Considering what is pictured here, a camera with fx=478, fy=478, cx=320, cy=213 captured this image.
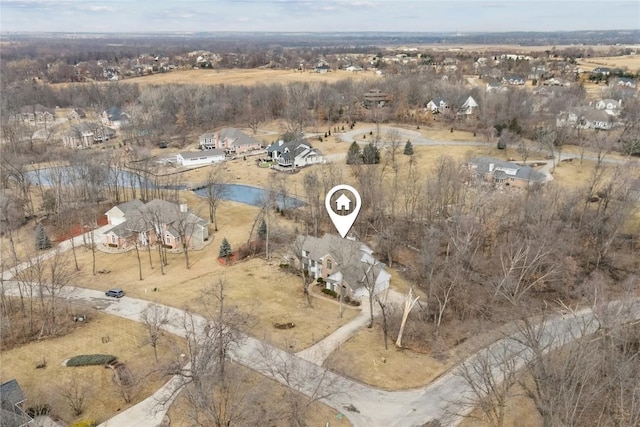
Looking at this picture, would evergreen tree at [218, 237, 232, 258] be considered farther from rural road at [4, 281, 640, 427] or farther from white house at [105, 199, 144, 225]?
rural road at [4, 281, 640, 427]

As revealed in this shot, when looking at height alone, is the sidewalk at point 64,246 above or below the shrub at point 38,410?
below

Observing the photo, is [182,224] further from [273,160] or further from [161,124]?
[161,124]

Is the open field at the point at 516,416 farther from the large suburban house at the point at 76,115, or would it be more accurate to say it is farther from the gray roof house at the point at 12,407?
the large suburban house at the point at 76,115

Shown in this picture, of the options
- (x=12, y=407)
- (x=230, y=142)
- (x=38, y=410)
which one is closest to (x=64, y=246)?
(x=38, y=410)

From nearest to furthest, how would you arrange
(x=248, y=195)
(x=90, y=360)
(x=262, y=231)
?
1. (x=90, y=360)
2. (x=262, y=231)
3. (x=248, y=195)

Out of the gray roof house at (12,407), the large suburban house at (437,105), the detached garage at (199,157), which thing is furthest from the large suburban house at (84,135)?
the gray roof house at (12,407)

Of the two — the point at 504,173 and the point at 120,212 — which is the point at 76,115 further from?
the point at 504,173
